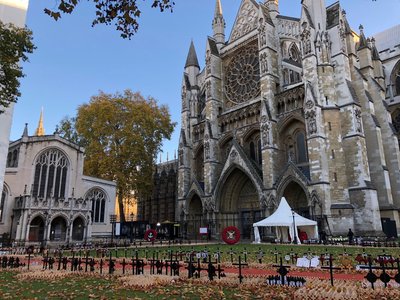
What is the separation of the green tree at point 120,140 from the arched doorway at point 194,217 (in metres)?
6.16

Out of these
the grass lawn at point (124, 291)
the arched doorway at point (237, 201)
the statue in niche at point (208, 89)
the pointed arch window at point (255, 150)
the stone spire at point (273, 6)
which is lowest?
the grass lawn at point (124, 291)

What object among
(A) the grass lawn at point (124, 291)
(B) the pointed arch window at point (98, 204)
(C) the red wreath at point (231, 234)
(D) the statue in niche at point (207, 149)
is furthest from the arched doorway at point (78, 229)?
(A) the grass lawn at point (124, 291)

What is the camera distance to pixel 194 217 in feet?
122

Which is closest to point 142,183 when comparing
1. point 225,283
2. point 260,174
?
point 260,174

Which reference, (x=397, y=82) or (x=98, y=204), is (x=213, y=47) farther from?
(x=98, y=204)

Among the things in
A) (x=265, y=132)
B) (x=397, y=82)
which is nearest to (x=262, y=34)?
(x=265, y=132)

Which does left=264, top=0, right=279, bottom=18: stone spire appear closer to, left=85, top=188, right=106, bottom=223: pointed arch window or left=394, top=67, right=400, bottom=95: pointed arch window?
left=394, top=67, right=400, bottom=95: pointed arch window

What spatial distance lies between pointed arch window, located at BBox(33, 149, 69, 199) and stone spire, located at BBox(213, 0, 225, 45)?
23.8m

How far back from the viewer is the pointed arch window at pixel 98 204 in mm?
35094

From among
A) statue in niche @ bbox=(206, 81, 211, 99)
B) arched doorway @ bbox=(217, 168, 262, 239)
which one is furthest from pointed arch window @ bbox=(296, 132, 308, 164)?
statue in niche @ bbox=(206, 81, 211, 99)

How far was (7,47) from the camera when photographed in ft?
45.8

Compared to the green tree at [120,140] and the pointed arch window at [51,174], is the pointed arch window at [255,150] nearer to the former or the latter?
the green tree at [120,140]

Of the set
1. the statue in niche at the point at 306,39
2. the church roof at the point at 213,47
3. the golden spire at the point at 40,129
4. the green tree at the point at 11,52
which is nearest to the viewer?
the green tree at the point at 11,52

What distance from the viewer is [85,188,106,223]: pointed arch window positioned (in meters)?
35.1
